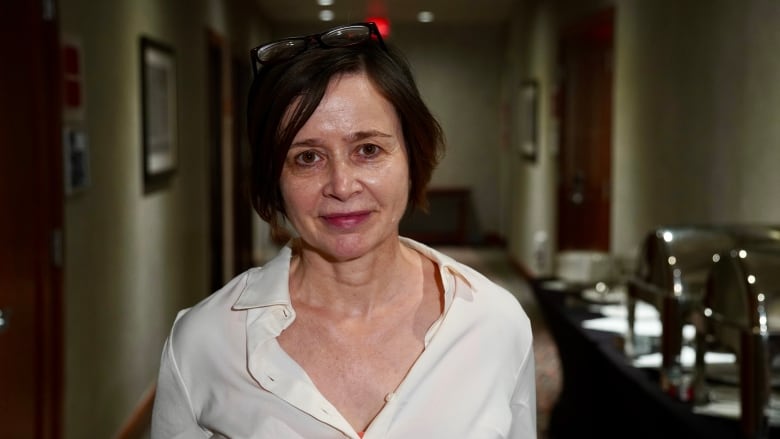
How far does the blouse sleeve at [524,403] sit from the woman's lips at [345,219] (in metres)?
0.29

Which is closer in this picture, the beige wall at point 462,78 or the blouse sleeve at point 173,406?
the blouse sleeve at point 173,406

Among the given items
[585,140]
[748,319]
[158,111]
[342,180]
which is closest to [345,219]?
[342,180]

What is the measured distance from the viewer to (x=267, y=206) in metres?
1.44

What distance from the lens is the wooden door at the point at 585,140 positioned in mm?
7805

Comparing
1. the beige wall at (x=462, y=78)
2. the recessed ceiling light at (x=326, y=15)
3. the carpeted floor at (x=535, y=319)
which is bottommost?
the carpeted floor at (x=535, y=319)

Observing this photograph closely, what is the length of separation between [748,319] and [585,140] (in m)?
5.76

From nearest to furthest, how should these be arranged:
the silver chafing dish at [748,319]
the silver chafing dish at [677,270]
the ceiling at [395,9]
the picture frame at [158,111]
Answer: the silver chafing dish at [748,319] → the silver chafing dish at [677,270] → the picture frame at [158,111] → the ceiling at [395,9]

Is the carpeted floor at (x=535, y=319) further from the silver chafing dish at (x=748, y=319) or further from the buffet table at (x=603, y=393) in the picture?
the silver chafing dish at (x=748, y=319)

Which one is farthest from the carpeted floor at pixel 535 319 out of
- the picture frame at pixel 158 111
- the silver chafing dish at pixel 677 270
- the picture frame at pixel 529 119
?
the picture frame at pixel 158 111

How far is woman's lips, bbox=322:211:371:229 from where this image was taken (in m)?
1.38

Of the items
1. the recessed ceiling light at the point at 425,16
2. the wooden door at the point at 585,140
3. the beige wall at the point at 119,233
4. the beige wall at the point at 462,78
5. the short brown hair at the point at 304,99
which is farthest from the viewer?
the beige wall at the point at 462,78

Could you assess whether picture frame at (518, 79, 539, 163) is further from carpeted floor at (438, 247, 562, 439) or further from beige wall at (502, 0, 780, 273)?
beige wall at (502, 0, 780, 273)

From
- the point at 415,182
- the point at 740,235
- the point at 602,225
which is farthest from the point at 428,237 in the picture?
the point at 415,182

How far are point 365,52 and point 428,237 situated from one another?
1197 centimetres
